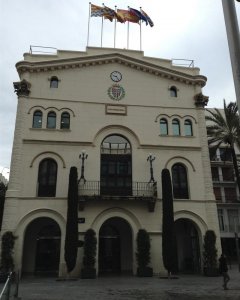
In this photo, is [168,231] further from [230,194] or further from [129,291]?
[230,194]

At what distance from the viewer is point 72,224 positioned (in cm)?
2206

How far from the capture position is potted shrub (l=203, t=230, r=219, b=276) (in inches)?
918

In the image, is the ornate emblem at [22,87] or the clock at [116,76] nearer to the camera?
the ornate emblem at [22,87]

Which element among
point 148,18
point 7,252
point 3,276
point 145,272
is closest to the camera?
point 3,276

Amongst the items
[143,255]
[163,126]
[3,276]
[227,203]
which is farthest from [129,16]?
[227,203]

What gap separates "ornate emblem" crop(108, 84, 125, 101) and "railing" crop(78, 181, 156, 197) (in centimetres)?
741

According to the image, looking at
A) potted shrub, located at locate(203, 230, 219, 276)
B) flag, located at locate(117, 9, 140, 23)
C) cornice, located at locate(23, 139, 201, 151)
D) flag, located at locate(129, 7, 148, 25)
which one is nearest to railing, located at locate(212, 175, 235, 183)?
cornice, located at locate(23, 139, 201, 151)

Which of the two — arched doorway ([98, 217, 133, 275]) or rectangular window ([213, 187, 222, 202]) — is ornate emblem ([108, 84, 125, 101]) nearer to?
A: arched doorway ([98, 217, 133, 275])

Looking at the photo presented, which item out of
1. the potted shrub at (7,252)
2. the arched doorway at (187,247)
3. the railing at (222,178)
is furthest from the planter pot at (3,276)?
the railing at (222,178)

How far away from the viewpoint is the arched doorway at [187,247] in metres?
26.2

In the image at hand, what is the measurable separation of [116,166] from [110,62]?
921cm

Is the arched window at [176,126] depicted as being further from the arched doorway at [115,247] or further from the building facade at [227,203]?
the building facade at [227,203]

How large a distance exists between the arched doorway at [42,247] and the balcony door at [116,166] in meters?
5.06

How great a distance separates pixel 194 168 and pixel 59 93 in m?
12.6
